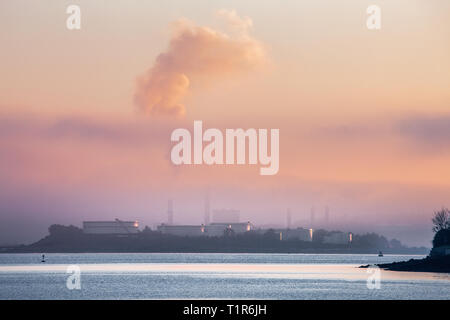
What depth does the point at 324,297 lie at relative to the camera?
8544cm

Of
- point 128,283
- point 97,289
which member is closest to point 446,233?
point 128,283

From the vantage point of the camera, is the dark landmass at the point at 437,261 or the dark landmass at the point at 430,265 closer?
the dark landmass at the point at 430,265

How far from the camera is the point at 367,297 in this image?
85.4 meters

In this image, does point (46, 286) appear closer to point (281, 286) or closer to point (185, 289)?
point (185, 289)

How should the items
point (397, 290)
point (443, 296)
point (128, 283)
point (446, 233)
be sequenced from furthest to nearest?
point (446, 233) < point (128, 283) < point (397, 290) < point (443, 296)

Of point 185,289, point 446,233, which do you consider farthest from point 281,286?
point 446,233

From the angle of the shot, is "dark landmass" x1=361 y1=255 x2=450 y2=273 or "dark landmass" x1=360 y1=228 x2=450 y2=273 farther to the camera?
"dark landmass" x1=360 y1=228 x2=450 y2=273

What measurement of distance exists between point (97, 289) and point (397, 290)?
110 feet

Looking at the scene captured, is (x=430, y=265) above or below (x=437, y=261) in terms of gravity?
below

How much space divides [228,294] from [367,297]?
14456 millimetres

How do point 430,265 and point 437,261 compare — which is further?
point 430,265
